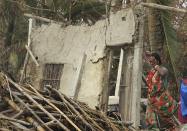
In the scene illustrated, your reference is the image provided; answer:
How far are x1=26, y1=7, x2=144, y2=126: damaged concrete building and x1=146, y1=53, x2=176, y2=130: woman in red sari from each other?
29.6 inches

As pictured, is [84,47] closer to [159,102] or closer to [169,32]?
[169,32]

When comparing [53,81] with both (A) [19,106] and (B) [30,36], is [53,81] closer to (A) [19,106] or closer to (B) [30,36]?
(B) [30,36]

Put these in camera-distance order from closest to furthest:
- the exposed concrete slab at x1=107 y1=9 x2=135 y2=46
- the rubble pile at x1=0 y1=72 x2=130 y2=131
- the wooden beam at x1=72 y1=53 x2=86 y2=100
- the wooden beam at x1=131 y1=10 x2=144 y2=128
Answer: the rubble pile at x1=0 y1=72 x2=130 y2=131, the wooden beam at x1=131 y1=10 x2=144 y2=128, the exposed concrete slab at x1=107 y1=9 x2=135 y2=46, the wooden beam at x1=72 y1=53 x2=86 y2=100

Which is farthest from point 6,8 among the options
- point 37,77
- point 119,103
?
point 119,103

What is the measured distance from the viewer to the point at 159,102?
3.70 meters

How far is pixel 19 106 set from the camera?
2184mm

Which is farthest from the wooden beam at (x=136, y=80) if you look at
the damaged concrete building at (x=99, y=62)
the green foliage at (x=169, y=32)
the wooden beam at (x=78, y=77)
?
the wooden beam at (x=78, y=77)

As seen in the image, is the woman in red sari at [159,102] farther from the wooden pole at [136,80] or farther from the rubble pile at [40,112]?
the rubble pile at [40,112]

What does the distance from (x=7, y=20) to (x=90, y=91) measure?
20.2 ft

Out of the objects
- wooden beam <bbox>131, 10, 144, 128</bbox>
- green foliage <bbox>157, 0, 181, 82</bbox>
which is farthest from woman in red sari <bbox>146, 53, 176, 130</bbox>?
green foliage <bbox>157, 0, 181, 82</bbox>

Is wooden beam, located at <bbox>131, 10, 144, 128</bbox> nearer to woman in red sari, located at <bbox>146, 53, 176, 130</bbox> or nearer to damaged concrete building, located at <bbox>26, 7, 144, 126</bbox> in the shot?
damaged concrete building, located at <bbox>26, 7, 144, 126</bbox>

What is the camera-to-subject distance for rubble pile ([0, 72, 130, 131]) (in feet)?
6.68

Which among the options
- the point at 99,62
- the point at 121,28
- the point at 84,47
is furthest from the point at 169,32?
the point at 84,47

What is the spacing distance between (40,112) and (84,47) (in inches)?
141
